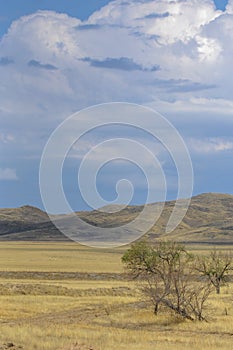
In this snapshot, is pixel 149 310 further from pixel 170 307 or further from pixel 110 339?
pixel 110 339

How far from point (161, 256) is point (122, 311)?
23037 mm

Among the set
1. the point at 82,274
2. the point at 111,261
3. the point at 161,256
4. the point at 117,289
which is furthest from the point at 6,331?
the point at 111,261

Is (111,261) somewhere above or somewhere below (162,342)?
above

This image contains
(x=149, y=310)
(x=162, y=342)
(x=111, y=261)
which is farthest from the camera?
(x=111, y=261)

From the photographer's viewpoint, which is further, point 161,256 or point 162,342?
point 161,256

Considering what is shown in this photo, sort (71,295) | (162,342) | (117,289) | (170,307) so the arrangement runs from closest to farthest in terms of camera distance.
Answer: (162,342) → (170,307) → (71,295) → (117,289)

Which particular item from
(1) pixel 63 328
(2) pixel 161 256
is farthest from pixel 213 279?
(1) pixel 63 328

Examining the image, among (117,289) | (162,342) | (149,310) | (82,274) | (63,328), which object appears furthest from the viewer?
(82,274)

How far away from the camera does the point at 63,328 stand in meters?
33.2

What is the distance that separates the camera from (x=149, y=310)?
44.8m

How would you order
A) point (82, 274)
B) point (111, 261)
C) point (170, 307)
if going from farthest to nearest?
1. point (111, 261)
2. point (82, 274)
3. point (170, 307)

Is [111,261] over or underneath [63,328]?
over

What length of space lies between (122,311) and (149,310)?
1.91m

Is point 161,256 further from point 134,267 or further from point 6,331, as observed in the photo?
point 6,331
